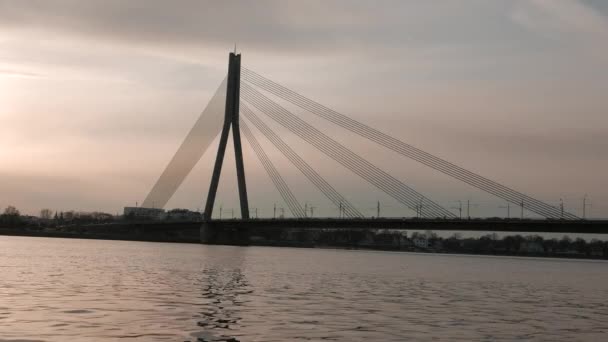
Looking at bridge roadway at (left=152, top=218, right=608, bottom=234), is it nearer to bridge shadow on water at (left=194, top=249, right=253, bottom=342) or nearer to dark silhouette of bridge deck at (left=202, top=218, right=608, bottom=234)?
dark silhouette of bridge deck at (left=202, top=218, right=608, bottom=234)

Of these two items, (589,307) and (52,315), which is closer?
(52,315)

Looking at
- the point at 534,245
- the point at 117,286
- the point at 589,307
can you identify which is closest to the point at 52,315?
the point at 117,286

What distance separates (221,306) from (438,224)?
61.3m

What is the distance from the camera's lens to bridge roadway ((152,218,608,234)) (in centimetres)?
7438

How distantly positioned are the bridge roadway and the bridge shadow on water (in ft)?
149

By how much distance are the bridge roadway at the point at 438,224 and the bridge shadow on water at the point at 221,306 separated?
4539 centimetres

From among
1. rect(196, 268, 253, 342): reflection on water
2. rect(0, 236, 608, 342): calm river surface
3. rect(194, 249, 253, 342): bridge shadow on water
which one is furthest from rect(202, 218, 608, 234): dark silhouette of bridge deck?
rect(194, 249, 253, 342): bridge shadow on water

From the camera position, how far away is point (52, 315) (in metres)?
19.4

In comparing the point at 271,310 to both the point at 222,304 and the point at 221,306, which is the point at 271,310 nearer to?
the point at 221,306

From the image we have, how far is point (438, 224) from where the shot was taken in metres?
82.4

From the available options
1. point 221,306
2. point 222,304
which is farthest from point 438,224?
point 221,306

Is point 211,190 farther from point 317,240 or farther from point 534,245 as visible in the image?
point 534,245

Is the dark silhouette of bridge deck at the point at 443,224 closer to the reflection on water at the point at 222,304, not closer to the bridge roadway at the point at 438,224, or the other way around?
the bridge roadway at the point at 438,224

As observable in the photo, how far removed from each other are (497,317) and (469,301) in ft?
17.4
